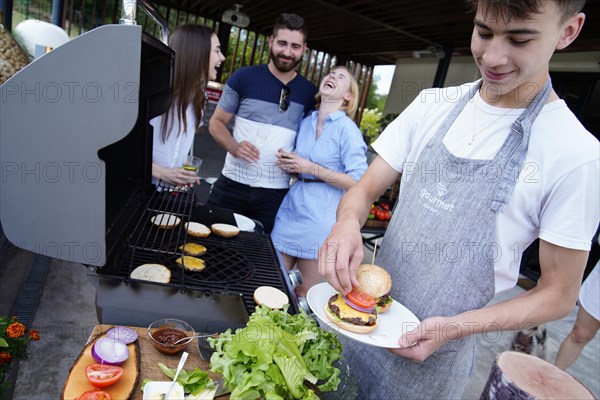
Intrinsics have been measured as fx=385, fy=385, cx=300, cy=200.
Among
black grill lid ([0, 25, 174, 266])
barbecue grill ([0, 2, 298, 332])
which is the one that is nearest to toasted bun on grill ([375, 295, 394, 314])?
barbecue grill ([0, 2, 298, 332])

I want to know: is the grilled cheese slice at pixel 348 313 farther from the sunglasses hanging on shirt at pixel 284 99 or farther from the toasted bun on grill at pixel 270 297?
the sunglasses hanging on shirt at pixel 284 99

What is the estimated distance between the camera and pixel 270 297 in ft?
5.28

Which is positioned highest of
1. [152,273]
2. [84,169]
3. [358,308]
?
[84,169]

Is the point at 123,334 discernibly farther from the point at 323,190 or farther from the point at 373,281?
the point at 323,190

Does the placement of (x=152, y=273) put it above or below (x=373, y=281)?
below

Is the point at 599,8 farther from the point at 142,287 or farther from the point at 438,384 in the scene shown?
the point at 142,287

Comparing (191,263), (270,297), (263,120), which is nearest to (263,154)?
(263,120)

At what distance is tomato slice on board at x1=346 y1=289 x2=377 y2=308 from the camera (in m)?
1.45

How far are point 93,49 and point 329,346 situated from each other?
1.20 meters

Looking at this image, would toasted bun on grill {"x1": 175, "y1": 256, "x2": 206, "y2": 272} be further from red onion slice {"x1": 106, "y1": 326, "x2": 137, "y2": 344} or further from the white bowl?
the white bowl

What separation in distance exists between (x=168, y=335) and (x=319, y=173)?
5.76 ft

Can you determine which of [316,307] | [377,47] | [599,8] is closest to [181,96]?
[316,307]

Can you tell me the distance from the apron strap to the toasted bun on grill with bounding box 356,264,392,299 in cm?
48

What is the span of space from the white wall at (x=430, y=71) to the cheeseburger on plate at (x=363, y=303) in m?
5.90
